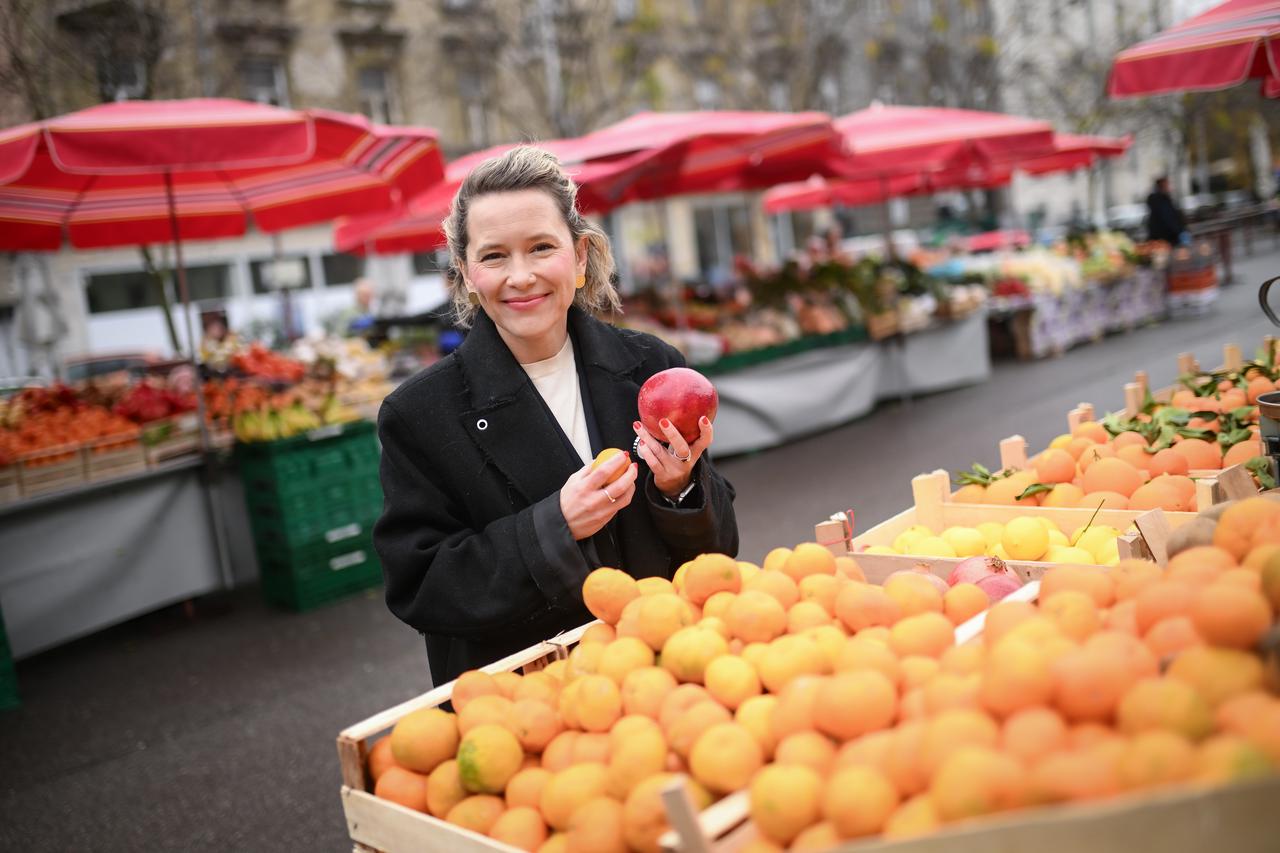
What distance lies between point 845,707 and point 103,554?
606cm

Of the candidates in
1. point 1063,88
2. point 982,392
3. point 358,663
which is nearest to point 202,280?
point 982,392

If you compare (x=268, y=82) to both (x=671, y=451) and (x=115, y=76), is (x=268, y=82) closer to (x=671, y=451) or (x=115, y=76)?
(x=115, y=76)

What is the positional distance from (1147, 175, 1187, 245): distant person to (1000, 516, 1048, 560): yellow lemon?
632 inches

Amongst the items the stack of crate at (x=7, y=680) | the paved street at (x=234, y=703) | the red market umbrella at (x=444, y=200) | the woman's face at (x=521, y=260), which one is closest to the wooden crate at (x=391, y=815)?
the woman's face at (x=521, y=260)

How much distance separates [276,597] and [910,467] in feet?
16.6

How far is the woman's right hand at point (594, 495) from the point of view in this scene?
2.04 meters

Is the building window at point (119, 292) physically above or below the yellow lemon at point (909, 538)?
above

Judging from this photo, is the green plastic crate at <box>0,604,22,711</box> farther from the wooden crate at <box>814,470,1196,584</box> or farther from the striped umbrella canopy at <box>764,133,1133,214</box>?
the striped umbrella canopy at <box>764,133,1133,214</box>

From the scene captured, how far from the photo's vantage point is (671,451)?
2205 millimetres

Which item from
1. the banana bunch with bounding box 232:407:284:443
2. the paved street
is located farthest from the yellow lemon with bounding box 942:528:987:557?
the banana bunch with bounding box 232:407:284:443

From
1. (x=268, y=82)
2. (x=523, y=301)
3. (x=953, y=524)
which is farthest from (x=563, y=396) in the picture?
(x=268, y=82)

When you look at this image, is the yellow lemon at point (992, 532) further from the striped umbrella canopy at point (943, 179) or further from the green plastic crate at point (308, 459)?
the striped umbrella canopy at point (943, 179)

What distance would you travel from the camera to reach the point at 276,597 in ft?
22.4

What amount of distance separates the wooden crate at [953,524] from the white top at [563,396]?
27.6 inches
